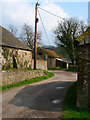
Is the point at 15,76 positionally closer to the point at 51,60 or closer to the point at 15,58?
the point at 15,58

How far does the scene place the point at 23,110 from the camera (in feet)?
19.2

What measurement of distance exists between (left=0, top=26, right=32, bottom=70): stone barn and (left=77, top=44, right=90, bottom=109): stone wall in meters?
8.75

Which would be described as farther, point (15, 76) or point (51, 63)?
point (51, 63)

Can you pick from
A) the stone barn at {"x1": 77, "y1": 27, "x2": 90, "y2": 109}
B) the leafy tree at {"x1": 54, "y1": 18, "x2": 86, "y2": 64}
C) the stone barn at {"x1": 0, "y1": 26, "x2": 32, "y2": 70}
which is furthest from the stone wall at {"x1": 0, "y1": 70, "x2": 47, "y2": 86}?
the leafy tree at {"x1": 54, "y1": 18, "x2": 86, "y2": 64}

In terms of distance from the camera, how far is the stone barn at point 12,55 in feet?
41.4

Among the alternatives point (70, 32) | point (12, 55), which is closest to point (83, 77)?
point (12, 55)

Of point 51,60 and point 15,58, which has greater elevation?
point 51,60

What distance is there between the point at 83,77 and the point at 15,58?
979cm

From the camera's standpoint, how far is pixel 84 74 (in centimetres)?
603

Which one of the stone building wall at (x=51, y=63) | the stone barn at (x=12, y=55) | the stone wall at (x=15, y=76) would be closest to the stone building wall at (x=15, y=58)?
the stone barn at (x=12, y=55)

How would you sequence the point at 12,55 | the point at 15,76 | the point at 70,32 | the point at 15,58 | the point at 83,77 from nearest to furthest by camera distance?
the point at 83,77, the point at 15,76, the point at 12,55, the point at 15,58, the point at 70,32

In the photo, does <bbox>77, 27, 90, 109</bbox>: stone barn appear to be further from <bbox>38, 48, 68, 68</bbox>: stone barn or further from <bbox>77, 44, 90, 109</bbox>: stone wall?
<bbox>38, 48, 68, 68</bbox>: stone barn

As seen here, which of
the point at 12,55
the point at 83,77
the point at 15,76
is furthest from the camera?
the point at 12,55

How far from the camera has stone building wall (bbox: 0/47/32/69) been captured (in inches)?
499
